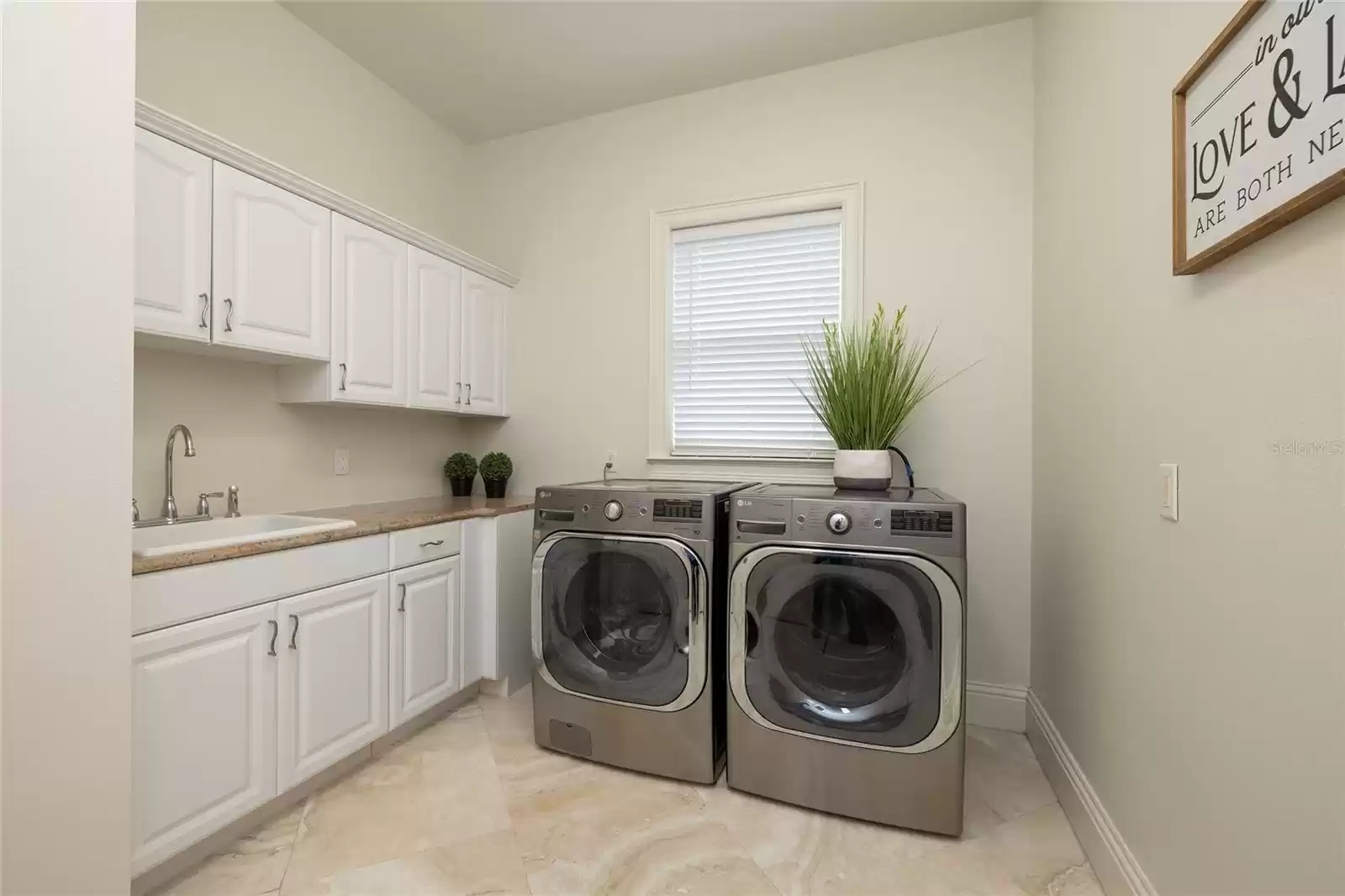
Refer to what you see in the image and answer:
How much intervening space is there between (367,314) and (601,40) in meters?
1.54

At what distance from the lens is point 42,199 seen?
1.21 metres

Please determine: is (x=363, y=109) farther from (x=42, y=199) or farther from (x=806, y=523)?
(x=806, y=523)

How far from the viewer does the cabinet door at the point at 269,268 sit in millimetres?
1898

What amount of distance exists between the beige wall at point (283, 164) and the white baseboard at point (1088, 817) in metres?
2.91

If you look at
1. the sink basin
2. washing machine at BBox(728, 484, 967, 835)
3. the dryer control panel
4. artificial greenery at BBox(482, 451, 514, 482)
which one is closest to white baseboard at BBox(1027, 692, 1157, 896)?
washing machine at BBox(728, 484, 967, 835)

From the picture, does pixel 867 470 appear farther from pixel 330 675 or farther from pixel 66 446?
pixel 66 446

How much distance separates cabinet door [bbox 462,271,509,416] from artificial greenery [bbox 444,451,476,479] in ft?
0.92

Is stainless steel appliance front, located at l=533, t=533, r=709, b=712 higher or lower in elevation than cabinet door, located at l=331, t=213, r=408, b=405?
lower

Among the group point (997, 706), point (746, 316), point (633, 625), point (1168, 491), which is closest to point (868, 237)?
point (746, 316)

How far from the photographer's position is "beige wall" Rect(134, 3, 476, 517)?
2012 mm

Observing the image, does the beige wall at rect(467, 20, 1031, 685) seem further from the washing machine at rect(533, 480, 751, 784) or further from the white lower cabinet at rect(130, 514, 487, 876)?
the white lower cabinet at rect(130, 514, 487, 876)

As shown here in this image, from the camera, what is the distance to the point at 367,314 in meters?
2.43

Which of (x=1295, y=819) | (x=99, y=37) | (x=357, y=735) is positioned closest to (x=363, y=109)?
(x=99, y=37)

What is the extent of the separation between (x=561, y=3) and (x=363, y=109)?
1.10m
